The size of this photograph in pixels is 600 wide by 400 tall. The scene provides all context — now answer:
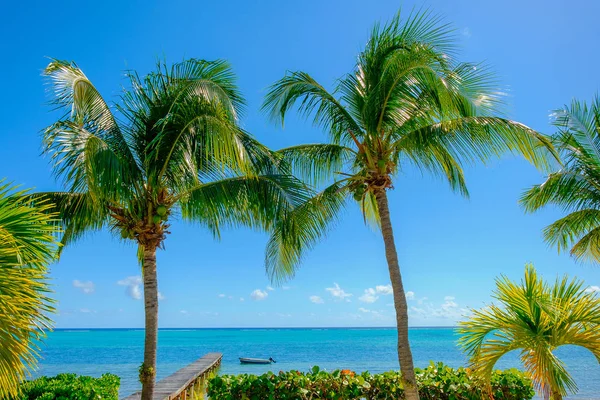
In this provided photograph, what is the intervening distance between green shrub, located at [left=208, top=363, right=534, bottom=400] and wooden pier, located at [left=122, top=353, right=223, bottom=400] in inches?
138

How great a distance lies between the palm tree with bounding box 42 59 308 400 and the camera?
290 inches

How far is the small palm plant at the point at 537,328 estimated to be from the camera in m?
5.49

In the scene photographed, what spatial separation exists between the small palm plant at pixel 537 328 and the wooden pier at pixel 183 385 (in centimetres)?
744

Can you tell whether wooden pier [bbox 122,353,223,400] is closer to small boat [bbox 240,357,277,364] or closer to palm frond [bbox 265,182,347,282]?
palm frond [bbox 265,182,347,282]

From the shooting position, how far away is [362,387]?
7852mm

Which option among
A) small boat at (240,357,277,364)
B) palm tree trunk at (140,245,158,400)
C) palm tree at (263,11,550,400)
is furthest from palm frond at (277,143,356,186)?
small boat at (240,357,277,364)

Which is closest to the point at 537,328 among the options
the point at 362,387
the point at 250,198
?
the point at 362,387

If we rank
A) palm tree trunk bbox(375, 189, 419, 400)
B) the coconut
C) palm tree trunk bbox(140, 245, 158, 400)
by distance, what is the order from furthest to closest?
the coconut
palm tree trunk bbox(140, 245, 158, 400)
palm tree trunk bbox(375, 189, 419, 400)

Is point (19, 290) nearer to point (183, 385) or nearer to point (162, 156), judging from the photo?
point (162, 156)

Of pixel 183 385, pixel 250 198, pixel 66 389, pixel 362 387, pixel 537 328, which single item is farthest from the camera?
pixel 183 385

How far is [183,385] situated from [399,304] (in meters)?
8.21

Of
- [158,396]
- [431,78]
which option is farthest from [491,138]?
[158,396]

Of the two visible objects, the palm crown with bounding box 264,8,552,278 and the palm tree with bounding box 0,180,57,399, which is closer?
the palm tree with bounding box 0,180,57,399

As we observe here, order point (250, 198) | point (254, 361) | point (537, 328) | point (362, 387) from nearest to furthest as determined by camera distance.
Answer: point (537, 328)
point (362, 387)
point (250, 198)
point (254, 361)
